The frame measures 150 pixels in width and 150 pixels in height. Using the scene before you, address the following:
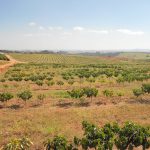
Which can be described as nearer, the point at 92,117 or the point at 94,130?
the point at 94,130

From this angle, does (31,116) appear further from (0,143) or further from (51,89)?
(51,89)

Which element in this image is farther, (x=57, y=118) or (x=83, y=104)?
(x=83, y=104)

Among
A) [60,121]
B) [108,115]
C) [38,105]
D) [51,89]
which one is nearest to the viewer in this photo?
[60,121]

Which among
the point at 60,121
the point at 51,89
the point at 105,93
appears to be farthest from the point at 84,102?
the point at 51,89

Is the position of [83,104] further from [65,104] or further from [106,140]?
[106,140]

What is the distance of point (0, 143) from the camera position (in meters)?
21.2

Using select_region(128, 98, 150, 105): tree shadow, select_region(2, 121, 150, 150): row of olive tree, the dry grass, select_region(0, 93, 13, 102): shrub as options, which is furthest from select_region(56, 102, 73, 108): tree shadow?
select_region(2, 121, 150, 150): row of olive tree

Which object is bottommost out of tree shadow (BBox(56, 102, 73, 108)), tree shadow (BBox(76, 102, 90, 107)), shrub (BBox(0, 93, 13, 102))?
tree shadow (BBox(56, 102, 73, 108))

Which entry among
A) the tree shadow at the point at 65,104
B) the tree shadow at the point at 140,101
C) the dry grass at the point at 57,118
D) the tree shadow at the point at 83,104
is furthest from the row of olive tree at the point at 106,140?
the tree shadow at the point at 140,101

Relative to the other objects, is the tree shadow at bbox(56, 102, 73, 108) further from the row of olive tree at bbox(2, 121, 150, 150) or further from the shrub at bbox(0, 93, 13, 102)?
the row of olive tree at bbox(2, 121, 150, 150)

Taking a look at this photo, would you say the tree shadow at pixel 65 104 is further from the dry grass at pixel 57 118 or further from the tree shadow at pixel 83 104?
the tree shadow at pixel 83 104

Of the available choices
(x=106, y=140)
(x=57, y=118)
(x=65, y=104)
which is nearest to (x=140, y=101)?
(x=65, y=104)

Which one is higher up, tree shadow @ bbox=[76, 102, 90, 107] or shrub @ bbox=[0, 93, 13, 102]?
shrub @ bbox=[0, 93, 13, 102]

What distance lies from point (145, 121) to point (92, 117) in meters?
4.74
